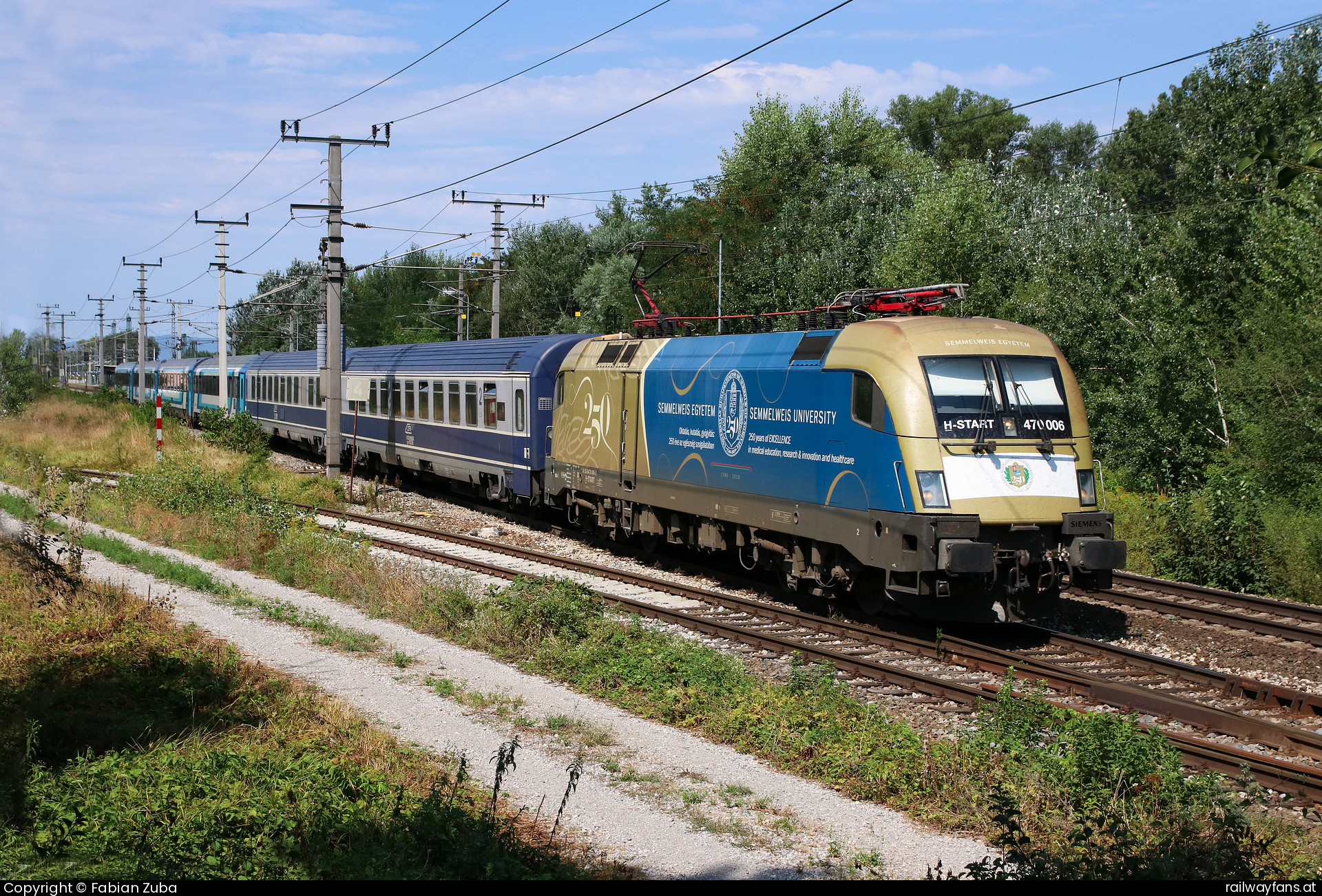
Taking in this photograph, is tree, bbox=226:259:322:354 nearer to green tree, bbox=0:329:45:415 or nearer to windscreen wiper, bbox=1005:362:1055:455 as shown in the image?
green tree, bbox=0:329:45:415

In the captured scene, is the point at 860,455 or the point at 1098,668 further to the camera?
the point at 860,455

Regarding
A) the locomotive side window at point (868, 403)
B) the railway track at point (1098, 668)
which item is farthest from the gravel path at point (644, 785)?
the locomotive side window at point (868, 403)

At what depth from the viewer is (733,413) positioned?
14250mm

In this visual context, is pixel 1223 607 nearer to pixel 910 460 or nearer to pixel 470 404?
pixel 910 460

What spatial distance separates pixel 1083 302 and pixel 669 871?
2108 centimetres

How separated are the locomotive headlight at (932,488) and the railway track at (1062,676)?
1636mm

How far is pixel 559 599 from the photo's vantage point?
37.9 feet

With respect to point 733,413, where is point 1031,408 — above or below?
above

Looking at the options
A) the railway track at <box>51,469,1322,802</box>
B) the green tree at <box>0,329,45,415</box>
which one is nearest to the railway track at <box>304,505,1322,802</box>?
the railway track at <box>51,469,1322,802</box>

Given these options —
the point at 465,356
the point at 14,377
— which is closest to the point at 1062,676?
the point at 465,356

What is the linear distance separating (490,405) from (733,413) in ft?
30.6

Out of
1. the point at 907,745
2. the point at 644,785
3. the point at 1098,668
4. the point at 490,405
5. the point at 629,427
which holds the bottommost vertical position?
the point at 1098,668

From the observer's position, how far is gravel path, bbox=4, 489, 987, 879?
594 centimetres

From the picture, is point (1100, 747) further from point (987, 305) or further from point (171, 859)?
point (987, 305)
